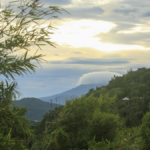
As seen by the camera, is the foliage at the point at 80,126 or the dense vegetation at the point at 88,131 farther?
the foliage at the point at 80,126

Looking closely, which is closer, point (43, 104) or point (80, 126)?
point (80, 126)

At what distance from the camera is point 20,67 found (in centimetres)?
536

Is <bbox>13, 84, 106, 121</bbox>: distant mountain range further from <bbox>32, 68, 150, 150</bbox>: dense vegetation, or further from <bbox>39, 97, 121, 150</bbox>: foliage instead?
<bbox>39, 97, 121, 150</bbox>: foliage

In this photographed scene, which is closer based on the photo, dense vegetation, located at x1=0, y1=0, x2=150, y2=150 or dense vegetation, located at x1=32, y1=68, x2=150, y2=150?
dense vegetation, located at x1=0, y1=0, x2=150, y2=150

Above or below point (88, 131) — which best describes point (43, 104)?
below

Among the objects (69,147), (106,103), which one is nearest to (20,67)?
(69,147)

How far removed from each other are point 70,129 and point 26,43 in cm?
630

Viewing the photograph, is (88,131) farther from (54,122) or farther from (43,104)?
(43,104)

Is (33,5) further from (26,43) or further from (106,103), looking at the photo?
(106,103)

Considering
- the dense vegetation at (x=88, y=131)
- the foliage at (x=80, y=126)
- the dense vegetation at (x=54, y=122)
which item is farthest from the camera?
the foliage at (x=80, y=126)

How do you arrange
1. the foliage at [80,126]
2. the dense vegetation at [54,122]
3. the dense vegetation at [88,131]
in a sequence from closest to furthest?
1. the dense vegetation at [54,122]
2. the dense vegetation at [88,131]
3. the foliage at [80,126]

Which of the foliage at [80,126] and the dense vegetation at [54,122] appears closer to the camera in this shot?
the dense vegetation at [54,122]

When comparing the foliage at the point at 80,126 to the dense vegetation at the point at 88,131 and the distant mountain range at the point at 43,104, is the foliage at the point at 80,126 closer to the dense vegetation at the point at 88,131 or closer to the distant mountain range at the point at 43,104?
the dense vegetation at the point at 88,131

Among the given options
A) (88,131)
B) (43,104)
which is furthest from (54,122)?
(43,104)
